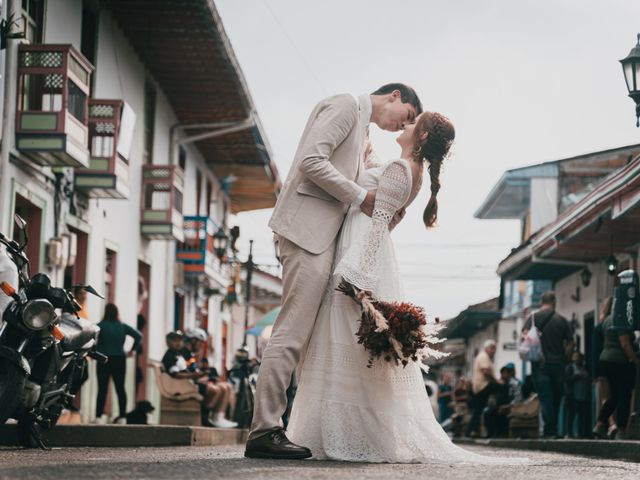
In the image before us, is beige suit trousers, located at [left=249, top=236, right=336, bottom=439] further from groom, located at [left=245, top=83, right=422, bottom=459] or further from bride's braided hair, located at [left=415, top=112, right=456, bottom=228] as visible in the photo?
bride's braided hair, located at [left=415, top=112, right=456, bottom=228]

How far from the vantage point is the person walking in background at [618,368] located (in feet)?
47.0

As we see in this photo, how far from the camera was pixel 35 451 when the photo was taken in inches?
314

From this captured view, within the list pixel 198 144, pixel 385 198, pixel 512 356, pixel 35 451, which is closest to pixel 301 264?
pixel 385 198

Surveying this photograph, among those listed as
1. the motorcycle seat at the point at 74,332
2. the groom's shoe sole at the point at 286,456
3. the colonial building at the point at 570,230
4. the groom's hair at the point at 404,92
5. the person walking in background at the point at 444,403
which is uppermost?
the colonial building at the point at 570,230

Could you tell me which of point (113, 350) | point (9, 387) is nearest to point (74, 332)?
point (9, 387)

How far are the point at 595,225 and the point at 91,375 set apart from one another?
7652 mm

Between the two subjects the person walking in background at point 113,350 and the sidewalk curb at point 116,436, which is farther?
the person walking in background at point 113,350

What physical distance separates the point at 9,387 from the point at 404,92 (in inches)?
104

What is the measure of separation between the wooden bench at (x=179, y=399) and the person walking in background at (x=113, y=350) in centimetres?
73

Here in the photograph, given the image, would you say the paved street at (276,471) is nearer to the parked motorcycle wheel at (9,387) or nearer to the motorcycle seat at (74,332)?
the parked motorcycle wheel at (9,387)

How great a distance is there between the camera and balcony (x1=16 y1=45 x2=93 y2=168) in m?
14.9

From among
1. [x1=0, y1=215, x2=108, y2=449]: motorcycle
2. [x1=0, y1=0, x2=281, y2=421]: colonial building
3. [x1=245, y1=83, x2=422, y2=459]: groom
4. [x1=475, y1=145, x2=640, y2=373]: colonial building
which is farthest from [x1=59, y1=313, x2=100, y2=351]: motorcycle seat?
[x1=475, y1=145, x2=640, y2=373]: colonial building

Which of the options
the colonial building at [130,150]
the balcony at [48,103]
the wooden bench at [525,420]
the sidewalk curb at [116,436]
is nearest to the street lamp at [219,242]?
the colonial building at [130,150]

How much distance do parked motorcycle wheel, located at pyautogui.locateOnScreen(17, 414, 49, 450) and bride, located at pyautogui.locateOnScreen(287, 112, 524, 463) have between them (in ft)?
7.72
